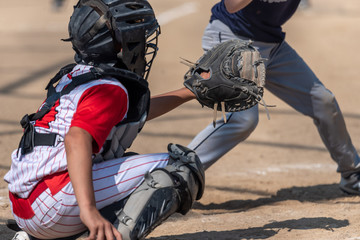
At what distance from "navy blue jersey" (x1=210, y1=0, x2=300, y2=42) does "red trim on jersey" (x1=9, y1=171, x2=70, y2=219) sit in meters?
1.69

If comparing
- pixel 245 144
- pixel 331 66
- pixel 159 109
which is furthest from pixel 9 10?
pixel 159 109

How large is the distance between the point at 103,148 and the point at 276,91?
166 centimetres

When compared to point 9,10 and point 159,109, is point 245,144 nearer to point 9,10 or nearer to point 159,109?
point 159,109

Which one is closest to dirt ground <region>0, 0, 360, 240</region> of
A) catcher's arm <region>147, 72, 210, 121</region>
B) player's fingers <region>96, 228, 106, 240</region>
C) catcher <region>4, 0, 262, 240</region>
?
catcher <region>4, 0, 262, 240</region>

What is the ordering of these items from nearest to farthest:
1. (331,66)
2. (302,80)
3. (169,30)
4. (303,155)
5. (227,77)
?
(227,77) < (302,80) < (303,155) < (331,66) < (169,30)

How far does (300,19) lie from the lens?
517 inches

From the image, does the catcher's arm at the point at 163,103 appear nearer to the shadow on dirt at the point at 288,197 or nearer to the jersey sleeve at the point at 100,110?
the jersey sleeve at the point at 100,110

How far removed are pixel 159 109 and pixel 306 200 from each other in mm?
1476

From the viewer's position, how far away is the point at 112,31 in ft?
8.77

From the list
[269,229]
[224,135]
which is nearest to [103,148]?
[269,229]

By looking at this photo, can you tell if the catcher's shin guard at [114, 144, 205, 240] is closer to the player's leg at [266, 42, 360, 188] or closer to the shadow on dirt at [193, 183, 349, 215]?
the shadow on dirt at [193, 183, 349, 215]

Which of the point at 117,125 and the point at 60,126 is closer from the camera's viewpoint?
the point at 60,126

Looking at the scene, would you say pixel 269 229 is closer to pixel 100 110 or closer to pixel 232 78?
pixel 232 78

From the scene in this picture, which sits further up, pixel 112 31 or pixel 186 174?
pixel 112 31
